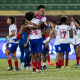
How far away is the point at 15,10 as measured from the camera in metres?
12.1

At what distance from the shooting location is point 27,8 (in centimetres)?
1221

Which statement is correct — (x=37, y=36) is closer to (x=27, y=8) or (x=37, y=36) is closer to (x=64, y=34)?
(x=64, y=34)

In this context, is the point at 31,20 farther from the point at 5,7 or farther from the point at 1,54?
the point at 5,7

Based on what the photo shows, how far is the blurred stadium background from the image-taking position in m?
12.0

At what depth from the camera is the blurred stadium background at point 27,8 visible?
39.2 feet

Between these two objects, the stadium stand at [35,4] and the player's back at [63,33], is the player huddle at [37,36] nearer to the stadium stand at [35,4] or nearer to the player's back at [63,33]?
the player's back at [63,33]

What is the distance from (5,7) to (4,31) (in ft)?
4.50

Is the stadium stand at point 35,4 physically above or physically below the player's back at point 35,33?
above

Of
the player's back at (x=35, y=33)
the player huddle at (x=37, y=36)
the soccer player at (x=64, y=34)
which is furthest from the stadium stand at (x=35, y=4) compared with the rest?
the player's back at (x=35, y=33)

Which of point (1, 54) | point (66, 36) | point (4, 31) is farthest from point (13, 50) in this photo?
point (4, 31)

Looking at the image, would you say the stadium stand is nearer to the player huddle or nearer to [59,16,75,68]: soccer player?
the player huddle

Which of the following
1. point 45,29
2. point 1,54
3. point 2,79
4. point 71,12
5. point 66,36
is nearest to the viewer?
point 2,79

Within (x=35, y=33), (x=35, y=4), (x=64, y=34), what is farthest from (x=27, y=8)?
(x=35, y=33)

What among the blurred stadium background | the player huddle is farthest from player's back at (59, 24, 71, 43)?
the blurred stadium background
